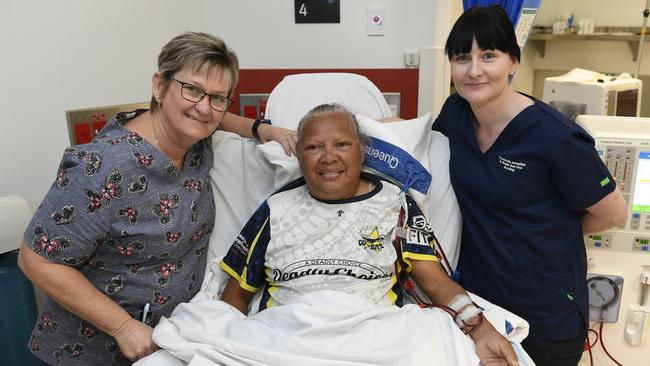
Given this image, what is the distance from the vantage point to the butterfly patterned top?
139cm

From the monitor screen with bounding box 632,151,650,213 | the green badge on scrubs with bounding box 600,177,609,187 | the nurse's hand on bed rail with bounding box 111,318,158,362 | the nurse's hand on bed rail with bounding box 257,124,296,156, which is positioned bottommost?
the nurse's hand on bed rail with bounding box 111,318,158,362

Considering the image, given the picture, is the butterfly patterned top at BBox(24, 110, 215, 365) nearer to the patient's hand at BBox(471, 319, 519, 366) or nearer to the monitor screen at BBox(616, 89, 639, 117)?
the patient's hand at BBox(471, 319, 519, 366)

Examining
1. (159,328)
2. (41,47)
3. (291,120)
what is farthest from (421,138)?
(41,47)

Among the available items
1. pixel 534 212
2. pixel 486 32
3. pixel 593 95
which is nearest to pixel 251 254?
pixel 534 212

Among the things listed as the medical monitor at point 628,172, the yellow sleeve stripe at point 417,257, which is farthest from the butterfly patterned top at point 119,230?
the medical monitor at point 628,172

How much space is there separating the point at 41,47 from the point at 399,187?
5.02 feet

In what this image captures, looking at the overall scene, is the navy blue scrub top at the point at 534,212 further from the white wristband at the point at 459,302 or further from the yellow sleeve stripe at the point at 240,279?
the yellow sleeve stripe at the point at 240,279

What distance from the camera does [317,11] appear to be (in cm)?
294

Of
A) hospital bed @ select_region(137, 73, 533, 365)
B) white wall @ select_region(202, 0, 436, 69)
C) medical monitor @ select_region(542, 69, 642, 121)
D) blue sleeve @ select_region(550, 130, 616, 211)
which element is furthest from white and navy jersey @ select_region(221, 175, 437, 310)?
white wall @ select_region(202, 0, 436, 69)

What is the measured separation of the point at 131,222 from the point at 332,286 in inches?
23.5

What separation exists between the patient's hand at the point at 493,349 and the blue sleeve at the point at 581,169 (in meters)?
0.44

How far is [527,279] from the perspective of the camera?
1609mm

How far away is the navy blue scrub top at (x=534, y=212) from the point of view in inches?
57.9

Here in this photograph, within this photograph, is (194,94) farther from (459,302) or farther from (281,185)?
(459,302)
